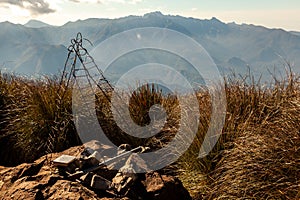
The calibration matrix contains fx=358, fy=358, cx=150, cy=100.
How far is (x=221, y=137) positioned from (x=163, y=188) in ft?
3.88

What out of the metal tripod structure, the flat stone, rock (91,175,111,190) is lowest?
rock (91,175,111,190)

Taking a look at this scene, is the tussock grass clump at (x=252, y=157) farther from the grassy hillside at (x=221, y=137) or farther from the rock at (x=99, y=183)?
the rock at (x=99, y=183)

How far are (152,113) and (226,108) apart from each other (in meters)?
1.32

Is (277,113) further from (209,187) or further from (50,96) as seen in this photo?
(50,96)

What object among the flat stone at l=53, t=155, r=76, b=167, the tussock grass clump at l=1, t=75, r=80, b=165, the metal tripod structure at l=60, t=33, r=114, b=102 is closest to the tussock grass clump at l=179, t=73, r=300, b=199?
the flat stone at l=53, t=155, r=76, b=167

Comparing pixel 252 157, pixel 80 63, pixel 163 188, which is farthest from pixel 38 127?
pixel 252 157

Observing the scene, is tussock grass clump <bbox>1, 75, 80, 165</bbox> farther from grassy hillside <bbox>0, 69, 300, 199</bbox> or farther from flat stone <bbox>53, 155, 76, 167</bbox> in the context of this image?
flat stone <bbox>53, 155, 76, 167</bbox>

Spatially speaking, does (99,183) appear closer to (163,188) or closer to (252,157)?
(163,188)

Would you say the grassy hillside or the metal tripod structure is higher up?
the metal tripod structure

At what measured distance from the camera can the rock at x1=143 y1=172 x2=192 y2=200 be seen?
374cm

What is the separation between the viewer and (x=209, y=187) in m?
4.24

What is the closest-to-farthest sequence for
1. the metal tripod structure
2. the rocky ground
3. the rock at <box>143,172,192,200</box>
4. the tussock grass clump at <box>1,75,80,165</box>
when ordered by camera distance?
the rocky ground < the rock at <box>143,172,192,200</box> < the metal tripod structure < the tussock grass clump at <box>1,75,80,165</box>

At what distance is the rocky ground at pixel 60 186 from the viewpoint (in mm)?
3342

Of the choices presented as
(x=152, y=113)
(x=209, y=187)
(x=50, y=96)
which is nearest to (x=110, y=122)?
(x=152, y=113)
